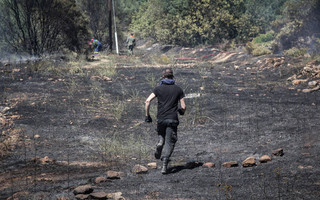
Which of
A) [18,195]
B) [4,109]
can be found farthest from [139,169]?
[4,109]

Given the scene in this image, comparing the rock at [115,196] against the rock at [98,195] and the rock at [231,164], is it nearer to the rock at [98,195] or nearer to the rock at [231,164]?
the rock at [98,195]

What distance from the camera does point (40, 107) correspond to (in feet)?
33.9

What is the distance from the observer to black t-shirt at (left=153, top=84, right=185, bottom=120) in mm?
6020

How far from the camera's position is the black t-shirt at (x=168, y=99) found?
6020 mm

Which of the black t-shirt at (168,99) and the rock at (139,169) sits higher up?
the black t-shirt at (168,99)

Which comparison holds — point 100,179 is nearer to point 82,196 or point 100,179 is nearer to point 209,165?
point 82,196

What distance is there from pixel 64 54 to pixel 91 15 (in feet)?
34.8

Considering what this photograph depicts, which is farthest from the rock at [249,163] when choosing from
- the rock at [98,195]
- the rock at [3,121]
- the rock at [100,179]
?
the rock at [3,121]

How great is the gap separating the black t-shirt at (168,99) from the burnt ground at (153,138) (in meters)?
0.93

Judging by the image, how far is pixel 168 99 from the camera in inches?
237

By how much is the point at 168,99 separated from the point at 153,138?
263cm

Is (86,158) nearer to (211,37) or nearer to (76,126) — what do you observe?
→ (76,126)

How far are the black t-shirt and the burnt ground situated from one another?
93cm

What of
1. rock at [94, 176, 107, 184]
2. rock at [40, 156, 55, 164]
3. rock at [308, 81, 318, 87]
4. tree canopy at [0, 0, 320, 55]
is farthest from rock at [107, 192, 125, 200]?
tree canopy at [0, 0, 320, 55]
